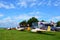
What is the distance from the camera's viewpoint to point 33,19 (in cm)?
9788
